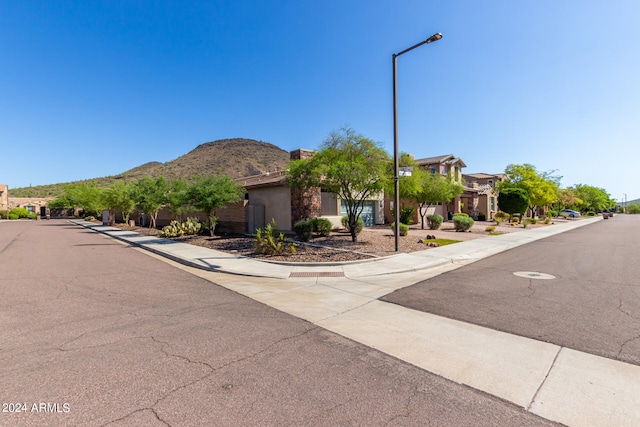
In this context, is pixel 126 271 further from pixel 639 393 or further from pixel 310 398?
pixel 639 393

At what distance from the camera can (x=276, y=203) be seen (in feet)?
64.4

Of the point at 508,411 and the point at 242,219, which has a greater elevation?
the point at 242,219

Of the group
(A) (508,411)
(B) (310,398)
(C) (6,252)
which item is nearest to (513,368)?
(A) (508,411)

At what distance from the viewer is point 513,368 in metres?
3.79

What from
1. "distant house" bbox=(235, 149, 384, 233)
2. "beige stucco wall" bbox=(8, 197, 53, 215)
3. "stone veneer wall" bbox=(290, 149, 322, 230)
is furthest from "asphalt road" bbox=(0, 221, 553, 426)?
"beige stucco wall" bbox=(8, 197, 53, 215)

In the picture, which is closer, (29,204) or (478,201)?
(478,201)

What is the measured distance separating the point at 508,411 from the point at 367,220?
869 inches

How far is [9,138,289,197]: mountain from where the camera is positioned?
7825cm

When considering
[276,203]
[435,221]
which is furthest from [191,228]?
[435,221]

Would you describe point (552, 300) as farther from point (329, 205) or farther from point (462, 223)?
point (462, 223)

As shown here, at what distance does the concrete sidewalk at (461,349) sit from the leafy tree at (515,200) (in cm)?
2778

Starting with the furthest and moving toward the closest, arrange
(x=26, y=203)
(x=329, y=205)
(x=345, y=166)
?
1. (x=26, y=203)
2. (x=329, y=205)
3. (x=345, y=166)

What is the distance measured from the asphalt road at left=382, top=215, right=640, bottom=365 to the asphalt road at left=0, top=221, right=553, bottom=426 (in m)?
2.44

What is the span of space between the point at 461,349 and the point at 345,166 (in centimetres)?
963
